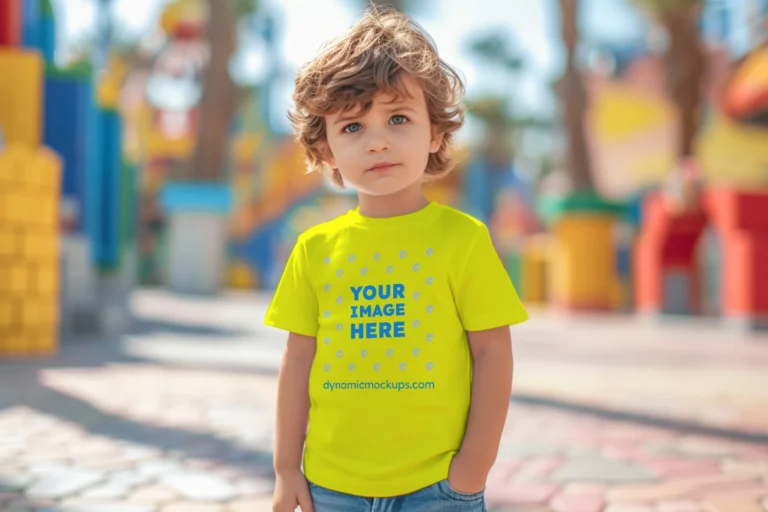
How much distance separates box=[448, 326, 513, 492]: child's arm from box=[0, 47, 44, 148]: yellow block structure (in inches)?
307

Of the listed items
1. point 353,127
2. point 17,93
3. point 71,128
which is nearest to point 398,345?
point 353,127

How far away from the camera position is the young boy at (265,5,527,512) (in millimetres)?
1421

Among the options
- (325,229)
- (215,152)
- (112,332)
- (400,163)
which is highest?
(215,152)

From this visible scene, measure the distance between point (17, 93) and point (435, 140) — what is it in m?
7.59

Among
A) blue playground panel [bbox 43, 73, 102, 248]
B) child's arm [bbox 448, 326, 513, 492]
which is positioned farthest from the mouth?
blue playground panel [bbox 43, 73, 102, 248]

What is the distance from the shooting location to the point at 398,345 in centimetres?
144

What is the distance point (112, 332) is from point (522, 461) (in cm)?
721

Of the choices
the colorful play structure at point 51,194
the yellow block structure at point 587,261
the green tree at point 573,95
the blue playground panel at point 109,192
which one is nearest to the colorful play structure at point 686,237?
the yellow block structure at point 587,261

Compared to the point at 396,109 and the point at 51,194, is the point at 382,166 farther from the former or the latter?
the point at 51,194

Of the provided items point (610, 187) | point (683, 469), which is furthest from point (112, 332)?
point (610, 187)

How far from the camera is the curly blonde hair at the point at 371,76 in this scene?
1.46m

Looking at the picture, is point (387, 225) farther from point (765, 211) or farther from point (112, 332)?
point (765, 211)

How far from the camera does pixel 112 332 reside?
30.8 ft

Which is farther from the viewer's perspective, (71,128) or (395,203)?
(71,128)
